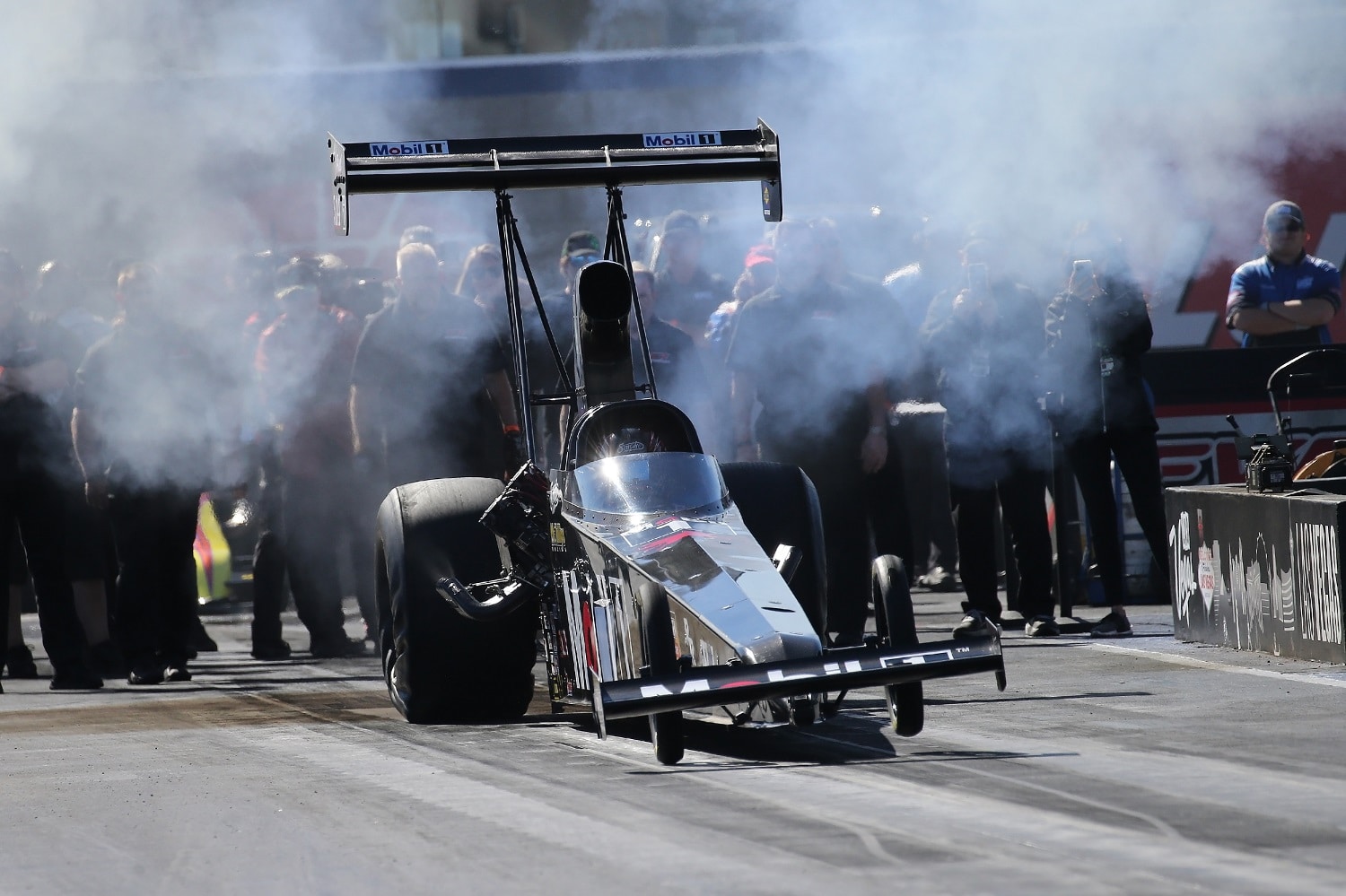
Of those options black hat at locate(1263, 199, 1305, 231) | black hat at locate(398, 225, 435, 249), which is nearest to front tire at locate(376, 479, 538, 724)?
black hat at locate(398, 225, 435, 249)

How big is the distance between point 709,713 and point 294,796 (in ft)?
5.16

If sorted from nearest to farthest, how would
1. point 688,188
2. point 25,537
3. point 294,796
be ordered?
point 294,796, point 25,537, point 688,188

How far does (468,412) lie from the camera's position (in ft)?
33.0

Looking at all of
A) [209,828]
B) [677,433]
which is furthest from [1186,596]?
[209,828]

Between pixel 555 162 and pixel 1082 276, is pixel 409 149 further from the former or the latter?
pixel 1082 276

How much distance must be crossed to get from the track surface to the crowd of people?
2135 millimetres

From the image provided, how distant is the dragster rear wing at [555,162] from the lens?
7496mm

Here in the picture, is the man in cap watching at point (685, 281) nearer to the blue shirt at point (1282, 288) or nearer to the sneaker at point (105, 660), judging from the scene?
the blue shirt at point (1282, 288)

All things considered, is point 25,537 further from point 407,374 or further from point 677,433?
Result: point 677,433

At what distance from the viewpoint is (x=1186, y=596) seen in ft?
30.3

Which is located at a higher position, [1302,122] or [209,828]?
[1302,122]

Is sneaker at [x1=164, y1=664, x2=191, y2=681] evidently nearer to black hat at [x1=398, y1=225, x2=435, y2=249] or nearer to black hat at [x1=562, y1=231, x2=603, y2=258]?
black hat at [x1=398, y1=225, x2=435, y2=249]

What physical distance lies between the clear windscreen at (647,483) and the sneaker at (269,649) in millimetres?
4567

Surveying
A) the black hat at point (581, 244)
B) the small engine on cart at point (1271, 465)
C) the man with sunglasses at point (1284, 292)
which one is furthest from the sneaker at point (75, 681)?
the man with sunglasses at point (1284, 292)
